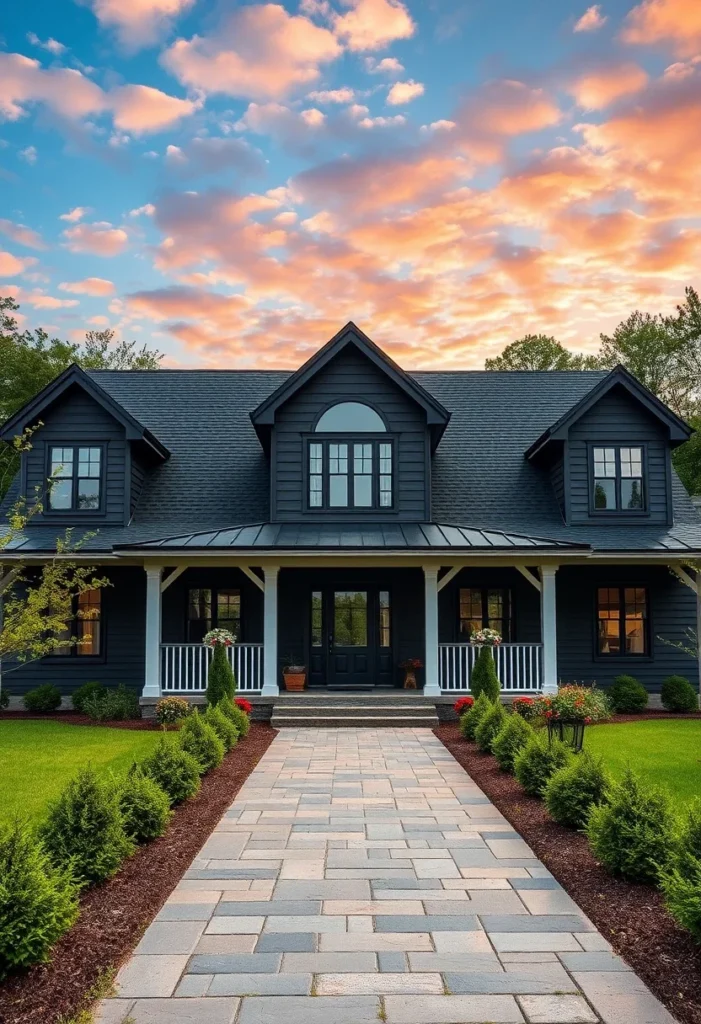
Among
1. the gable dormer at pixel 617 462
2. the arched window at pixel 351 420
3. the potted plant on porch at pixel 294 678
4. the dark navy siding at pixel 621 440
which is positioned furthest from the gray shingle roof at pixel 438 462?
the potted plant on porch at pixel 294 678

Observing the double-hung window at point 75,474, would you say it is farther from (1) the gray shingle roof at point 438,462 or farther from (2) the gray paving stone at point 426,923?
(2) the gray paving stone at point 426,923

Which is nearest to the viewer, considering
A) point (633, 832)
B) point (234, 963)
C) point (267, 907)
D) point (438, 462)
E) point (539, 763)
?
point (234, 963)

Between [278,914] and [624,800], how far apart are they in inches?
104

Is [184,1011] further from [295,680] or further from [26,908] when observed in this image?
[295,680]

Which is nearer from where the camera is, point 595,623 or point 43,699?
point 43,699

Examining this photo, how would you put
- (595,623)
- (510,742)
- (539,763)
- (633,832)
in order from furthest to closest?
(595,623) < (510,742) < (539,763) < (633,832)

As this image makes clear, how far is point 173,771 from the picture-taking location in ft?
25.7

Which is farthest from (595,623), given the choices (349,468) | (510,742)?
(510,742)

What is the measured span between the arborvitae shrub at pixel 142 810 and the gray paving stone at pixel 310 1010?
9.58 ft

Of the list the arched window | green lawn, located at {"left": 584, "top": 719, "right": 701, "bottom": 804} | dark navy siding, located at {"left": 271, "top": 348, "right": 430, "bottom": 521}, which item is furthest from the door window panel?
green lawn, located at {"left": 584, "top": 719, "right": 701, "bottom": 804}

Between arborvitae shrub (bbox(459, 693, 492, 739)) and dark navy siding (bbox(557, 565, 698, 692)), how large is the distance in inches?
188

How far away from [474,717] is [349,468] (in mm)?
6640

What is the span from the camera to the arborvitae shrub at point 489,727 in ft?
34.8

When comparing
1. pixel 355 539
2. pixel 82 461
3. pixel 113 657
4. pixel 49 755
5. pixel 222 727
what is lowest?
pixel 49 755
